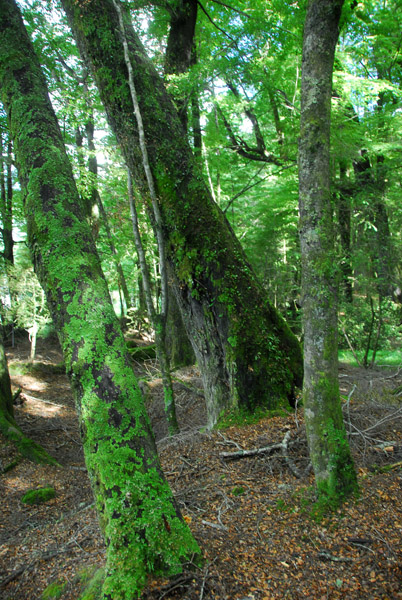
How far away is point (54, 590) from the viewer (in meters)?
2.26

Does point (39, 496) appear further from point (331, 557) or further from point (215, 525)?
point (331, 557)

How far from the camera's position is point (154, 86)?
491 cm

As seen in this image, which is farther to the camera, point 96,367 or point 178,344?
point 178,344

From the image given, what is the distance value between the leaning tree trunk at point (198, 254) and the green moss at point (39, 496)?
2.48 meters

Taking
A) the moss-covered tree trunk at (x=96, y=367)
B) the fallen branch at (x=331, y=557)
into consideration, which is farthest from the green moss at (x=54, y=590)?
the fallen branch at (x=331, y=557)

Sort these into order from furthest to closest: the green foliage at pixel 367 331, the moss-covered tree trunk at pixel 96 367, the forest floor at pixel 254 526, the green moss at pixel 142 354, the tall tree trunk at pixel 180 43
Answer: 1. the green moss at pixel 142 354
2. the green foliage at pixel 367 331
3. the tall tree trunk at pixel 180 43
4. the forest floor at pixel 254 526
5. the moss-covered tree trunk at pixel 96 367

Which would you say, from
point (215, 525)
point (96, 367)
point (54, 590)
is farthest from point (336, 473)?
point (54, 590)

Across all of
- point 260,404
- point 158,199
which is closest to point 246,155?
point 158,199

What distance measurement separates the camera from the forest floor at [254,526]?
2094 mm

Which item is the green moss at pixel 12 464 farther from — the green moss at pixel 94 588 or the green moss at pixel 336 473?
the green moss at pixel 336 473

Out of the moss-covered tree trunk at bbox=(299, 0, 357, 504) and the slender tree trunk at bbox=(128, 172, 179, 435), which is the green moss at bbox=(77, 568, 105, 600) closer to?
the moss-covered tree trunk at bbox=(299, 0, 357, 504)

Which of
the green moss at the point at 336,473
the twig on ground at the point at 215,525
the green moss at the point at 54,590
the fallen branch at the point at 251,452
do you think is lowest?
the green moss at the point at 54,590

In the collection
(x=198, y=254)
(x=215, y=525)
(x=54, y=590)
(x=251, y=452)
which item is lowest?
(x=54, y=590)

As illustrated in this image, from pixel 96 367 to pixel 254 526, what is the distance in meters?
1.73
